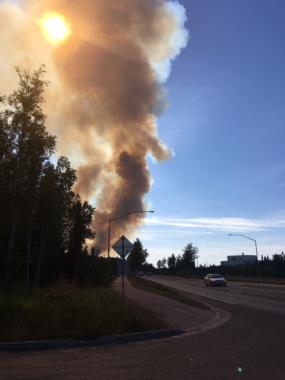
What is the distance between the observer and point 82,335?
38.2 ft

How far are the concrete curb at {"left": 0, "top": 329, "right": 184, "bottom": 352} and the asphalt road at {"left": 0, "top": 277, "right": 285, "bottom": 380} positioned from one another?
19.9 inches

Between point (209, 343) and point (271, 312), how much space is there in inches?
370

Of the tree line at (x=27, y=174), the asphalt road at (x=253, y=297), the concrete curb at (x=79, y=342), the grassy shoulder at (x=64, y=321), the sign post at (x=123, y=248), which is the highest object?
the tree line at (x=27, y=174)

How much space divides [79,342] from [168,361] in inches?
108

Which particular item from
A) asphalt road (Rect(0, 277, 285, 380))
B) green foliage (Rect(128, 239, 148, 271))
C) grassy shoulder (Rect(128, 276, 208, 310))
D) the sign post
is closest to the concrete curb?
asphalt road (Rect(0, 277, 285, 380))

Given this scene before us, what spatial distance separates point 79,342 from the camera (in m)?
11.1

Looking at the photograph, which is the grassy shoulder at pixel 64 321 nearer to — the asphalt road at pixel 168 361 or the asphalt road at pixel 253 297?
the asphalt road at pixel 168 361

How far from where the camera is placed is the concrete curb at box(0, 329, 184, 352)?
10391 mm

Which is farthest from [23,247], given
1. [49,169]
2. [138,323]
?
[138,323]

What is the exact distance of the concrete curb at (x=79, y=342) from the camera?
10391 mm

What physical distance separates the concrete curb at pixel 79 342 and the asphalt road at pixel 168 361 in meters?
0.51

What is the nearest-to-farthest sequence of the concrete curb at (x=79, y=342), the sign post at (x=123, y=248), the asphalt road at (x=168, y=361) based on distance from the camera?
1. the asphalt road at (x=168, y=361)
2. the concrete curb at (x=79, y=342)
3. the sign post at (x=123, y=248)

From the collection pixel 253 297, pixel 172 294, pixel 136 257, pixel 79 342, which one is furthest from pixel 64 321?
pixel 136 257

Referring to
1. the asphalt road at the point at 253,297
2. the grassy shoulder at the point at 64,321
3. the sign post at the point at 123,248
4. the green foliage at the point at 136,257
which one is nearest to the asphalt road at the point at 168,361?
the grassy shoulder at the point at 64,321
